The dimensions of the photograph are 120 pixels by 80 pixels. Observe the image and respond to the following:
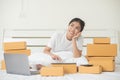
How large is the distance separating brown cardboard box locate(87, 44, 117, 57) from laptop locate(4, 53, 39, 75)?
588 mm

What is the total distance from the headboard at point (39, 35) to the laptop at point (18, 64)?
119 centimetres

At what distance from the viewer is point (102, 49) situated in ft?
6.08

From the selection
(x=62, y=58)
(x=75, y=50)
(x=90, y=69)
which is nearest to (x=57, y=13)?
(x=75, y=50)

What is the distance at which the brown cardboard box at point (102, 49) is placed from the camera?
1835 millimetres

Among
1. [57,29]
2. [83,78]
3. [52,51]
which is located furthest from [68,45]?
[83,78]

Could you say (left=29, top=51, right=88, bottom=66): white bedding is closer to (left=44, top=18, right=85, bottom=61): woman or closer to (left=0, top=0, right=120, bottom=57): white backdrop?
(left=44, top=18, right=85, bottom=61): woman

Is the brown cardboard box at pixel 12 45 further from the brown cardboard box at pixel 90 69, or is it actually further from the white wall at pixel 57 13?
the white wall at pixel 57 13

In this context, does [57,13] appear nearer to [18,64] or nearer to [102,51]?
[102,51]

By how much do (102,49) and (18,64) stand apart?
0.73 m

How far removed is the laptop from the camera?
1375mm

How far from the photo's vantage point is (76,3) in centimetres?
272

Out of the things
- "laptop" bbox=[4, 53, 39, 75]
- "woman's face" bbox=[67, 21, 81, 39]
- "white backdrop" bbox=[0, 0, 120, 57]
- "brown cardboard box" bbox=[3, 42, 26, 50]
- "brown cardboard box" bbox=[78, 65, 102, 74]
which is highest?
"white backdrop" bbox=[0, 0, 120, 57]

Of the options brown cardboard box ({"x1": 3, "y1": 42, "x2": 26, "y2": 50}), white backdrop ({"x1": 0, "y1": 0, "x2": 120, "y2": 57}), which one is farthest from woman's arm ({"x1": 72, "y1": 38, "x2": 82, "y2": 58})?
white backdrop ({"x1": 0, "y1": 0, "x2": 120, "y2": 57})

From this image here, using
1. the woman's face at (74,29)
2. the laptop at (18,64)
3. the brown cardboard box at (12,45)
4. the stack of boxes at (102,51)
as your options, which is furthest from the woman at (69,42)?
the laptop at (18,64)
